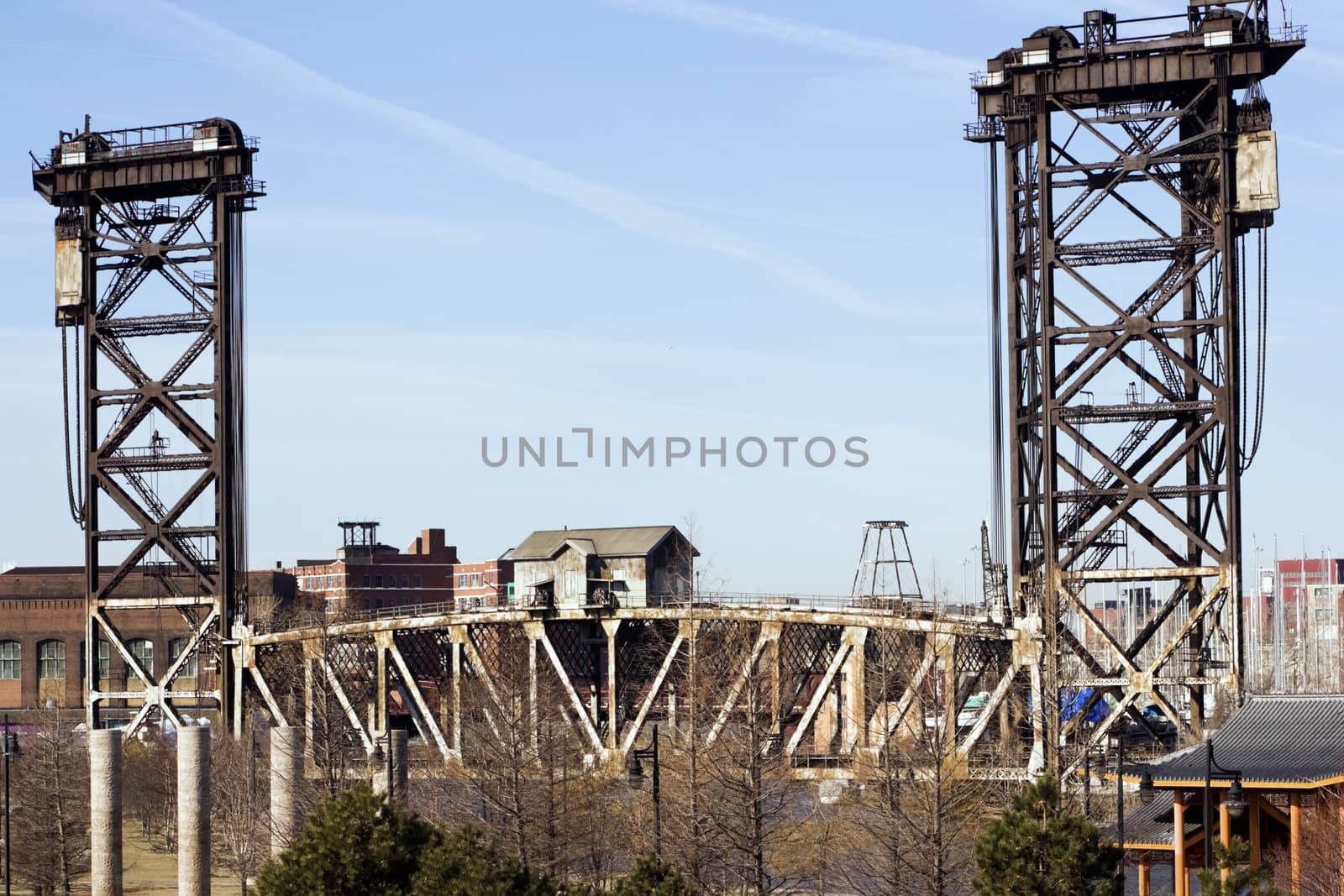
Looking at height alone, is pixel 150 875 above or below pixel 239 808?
below

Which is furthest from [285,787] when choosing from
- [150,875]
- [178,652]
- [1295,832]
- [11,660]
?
[11,660]

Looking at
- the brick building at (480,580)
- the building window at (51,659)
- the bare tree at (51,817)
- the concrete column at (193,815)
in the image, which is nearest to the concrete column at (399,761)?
the concrete column at (193,815)

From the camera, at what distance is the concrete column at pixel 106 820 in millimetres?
53156

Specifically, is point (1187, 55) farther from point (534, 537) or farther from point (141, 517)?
point (141, 517)

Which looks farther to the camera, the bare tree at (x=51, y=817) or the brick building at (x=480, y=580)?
the brick building at (x=480, y=580)

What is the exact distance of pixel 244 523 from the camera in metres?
89.2

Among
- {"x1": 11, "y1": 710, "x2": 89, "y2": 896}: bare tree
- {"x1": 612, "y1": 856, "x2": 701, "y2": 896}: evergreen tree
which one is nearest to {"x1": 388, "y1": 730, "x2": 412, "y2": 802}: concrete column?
{"x1": 11, "y1": 710, "x2": 89, "y2": 896}: bare tree

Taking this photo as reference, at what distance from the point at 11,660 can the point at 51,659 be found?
8.86ft

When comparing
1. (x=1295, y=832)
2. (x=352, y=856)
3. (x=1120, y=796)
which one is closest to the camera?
(x=352, y=856)

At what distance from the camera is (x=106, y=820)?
5341cm

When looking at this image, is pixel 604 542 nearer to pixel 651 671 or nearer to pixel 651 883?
pixel 651 671

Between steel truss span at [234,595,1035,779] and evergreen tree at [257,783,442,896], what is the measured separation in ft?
48.7

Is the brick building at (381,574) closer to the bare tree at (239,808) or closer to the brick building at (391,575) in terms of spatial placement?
the brick building at (391,575)

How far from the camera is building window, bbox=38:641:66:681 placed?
413 feet
